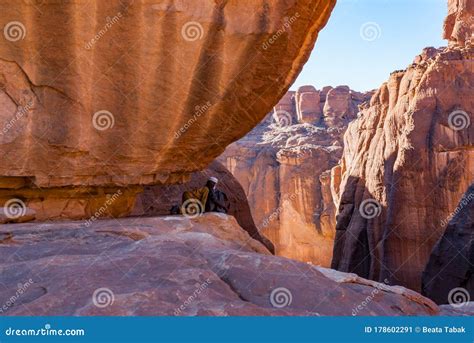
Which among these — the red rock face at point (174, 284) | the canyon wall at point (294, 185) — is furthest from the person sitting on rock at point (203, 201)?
the canyon wall at point (294, 185)

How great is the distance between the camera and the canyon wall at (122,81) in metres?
9.12

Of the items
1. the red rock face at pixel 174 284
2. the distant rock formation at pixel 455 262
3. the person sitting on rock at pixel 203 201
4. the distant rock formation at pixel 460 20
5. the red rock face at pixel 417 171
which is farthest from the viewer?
the distant rock formation at pixel 460 20

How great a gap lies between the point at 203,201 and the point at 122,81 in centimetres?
315

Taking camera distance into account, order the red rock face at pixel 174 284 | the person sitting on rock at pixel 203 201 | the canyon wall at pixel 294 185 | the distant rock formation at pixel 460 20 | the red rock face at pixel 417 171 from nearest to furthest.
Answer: the red rock face at pixel 174 284
the person sitting on rock at pixel 203 201
the red rock face at pixel 417 171
the distant rock formation at pixel 460 20
the canyon wall at pixel 294 185

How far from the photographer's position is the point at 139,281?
4.24 meters

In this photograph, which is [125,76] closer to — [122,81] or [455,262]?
[122,81]

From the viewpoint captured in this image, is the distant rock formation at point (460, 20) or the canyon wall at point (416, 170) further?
the distant rock formation at point (460, 20)

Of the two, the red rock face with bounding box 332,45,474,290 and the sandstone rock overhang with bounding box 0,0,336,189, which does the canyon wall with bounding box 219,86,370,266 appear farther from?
the sandstone rock overhang with bounding box 0,0,336,189

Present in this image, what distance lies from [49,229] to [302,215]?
27742 mm

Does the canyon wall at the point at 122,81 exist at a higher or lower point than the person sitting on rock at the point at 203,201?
higher

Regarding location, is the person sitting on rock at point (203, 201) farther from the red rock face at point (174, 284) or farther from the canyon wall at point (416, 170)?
the canyon wall at point (416, 170)

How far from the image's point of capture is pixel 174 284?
13.6 ft

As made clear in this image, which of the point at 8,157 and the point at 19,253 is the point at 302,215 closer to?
the point at 8,157

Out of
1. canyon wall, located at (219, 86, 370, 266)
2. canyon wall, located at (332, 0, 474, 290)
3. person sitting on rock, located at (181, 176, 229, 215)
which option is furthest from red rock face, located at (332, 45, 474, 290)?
canyon wall, located at (219, 86, 370, 266)
